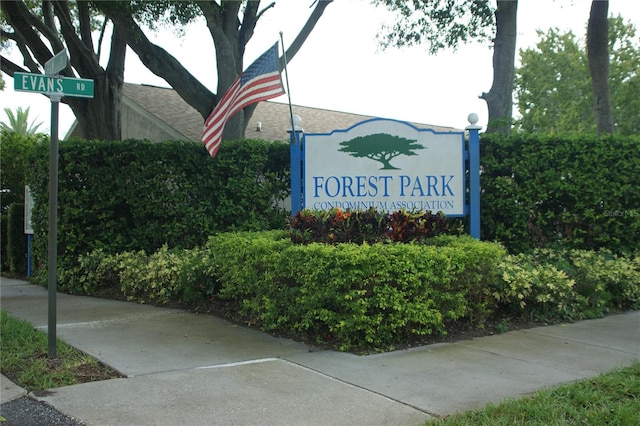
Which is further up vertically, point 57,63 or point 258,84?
point 258,84

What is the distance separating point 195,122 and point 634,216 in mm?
11445

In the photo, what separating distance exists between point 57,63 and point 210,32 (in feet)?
25.0

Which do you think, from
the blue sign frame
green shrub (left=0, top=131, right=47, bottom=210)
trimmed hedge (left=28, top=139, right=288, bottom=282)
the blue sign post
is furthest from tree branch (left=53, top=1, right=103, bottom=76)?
the blue sign post

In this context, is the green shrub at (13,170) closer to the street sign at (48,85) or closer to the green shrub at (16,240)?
the green shrub at (16,240)

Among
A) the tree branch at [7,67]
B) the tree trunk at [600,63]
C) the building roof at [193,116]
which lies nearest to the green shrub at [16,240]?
the tree branch at [7,67]

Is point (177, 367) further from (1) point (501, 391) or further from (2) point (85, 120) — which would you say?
(2) point (85, 120)

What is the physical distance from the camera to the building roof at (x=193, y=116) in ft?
52.8

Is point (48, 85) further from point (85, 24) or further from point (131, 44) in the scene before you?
point (85, 24)

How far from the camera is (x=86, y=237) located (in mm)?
10023

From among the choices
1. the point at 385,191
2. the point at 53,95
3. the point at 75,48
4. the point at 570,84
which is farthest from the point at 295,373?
the point at 570,84

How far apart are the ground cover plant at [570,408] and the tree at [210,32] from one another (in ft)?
29.3

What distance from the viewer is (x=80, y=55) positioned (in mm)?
13969

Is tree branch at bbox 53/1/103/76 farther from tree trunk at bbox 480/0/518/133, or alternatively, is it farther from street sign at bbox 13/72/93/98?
street sign at bbox 13/72/93/98

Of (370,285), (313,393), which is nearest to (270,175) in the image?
(370,285)
